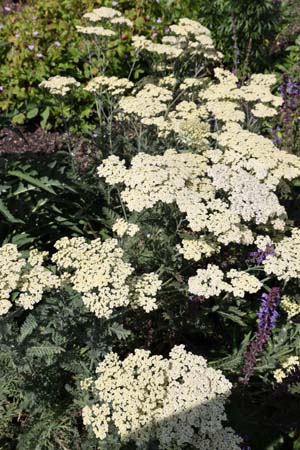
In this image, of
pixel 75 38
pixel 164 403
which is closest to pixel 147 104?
pixel 164 403

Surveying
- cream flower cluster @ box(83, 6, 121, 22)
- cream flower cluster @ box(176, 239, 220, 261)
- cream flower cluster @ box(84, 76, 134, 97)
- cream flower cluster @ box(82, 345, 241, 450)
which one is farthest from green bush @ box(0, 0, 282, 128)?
cream flower cluster @ box(82, 345, 241, 450)

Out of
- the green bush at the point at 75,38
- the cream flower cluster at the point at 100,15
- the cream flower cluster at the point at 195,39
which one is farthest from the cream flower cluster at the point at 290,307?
the green bush at the point at 75,38

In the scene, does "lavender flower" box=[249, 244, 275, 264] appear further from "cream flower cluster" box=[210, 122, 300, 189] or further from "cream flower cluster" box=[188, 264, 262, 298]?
"cream flower cluster" box=[210, 122, 300, 189]

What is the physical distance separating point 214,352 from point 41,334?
1.40 metres

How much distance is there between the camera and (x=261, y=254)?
11.4ft

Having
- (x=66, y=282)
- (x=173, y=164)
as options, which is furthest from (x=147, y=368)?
(x=173, y=164)

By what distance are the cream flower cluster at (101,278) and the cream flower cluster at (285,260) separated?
0.79 meters

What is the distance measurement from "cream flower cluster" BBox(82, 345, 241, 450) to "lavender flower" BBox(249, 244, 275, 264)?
955 millimetres

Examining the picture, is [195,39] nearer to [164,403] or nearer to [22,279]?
[22,279]

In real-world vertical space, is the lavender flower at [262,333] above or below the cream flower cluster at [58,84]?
below

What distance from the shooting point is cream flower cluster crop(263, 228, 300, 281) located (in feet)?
10.2

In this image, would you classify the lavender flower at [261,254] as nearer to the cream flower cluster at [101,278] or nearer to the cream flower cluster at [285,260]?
the cream flower cluster at [285,260]

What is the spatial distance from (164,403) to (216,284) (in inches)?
31.2

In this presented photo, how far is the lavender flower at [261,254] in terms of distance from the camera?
10.6ft
